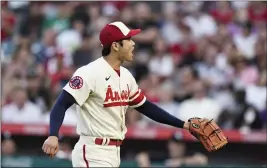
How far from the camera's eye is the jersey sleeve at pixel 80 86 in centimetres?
Answer: 535

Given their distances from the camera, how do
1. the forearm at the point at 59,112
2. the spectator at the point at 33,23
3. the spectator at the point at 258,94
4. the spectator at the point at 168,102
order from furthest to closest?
1. the spectator at the point at 33,23
2. the spectator at the point at 168,102
3. the spectator at the point at 258,94
4. the forearm at the point at 59,112

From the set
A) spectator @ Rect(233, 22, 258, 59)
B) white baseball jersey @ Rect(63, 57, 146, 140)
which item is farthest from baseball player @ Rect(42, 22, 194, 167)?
spectator @ Rect(233, 22, 258, 59)

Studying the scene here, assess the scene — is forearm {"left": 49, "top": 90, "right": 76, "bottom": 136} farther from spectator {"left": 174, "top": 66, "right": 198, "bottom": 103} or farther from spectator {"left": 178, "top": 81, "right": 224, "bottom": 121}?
spectator {"left": 174, "top": 66, "right": 198, "bottom": 103}

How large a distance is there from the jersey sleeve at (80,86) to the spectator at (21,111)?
4.90 meters

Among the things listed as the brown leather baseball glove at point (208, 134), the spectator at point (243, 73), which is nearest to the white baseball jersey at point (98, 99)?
the brown leather baseball glove at point (208, 134)

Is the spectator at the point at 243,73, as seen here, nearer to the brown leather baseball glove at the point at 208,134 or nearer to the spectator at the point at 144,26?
the spectator at the point at 144,26

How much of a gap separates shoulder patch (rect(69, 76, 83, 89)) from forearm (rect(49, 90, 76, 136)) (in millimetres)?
72

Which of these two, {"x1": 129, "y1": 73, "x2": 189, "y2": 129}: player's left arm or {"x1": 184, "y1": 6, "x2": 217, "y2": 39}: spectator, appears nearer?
{"x1": 129, "y1": 73, "x2": 189, "y2": 129}: player's left arm

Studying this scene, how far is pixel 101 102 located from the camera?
216 inches

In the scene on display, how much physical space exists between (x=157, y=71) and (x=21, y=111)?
2.13 metres

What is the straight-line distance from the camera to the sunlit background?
31.3 ft

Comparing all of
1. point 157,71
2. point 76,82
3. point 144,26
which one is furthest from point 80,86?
point 144,26

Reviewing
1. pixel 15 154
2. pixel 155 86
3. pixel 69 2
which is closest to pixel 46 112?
pixel 15 154

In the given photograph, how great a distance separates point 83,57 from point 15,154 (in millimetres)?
2256
